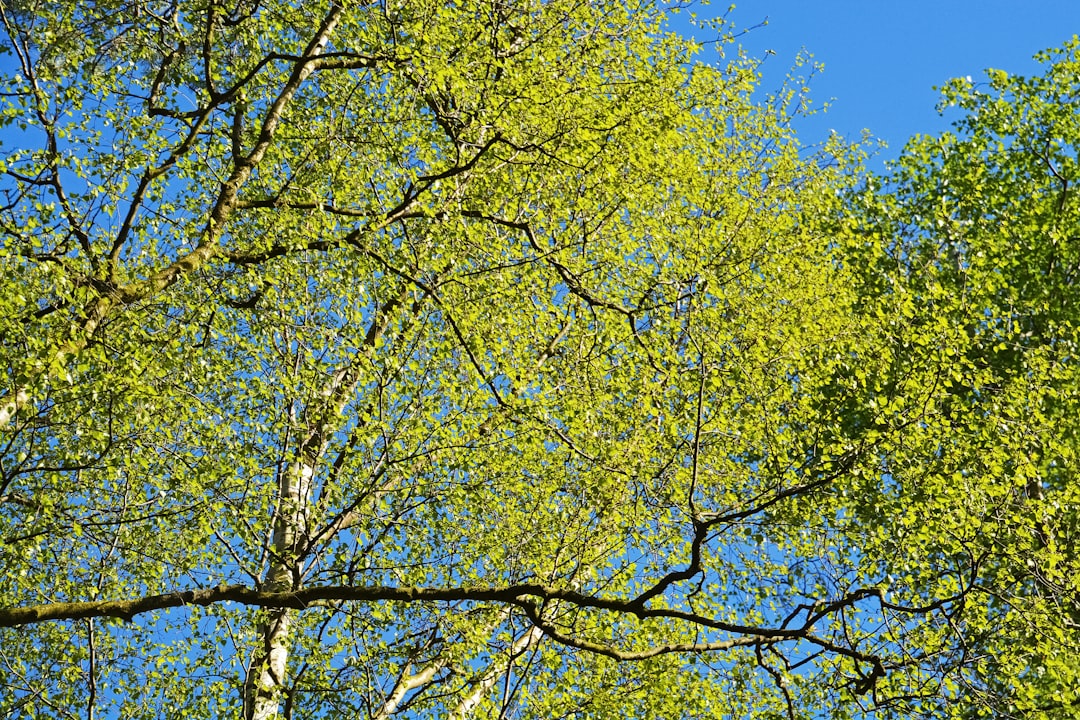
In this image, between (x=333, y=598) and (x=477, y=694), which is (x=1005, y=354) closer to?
(x=477, y=694)

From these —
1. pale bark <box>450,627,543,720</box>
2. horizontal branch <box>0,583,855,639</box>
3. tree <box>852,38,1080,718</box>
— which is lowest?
horizontal branch <box>0,583,855,639</box>

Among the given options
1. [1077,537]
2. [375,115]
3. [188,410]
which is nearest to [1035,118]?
[1077,537]

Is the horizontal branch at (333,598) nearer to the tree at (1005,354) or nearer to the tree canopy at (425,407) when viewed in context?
the tree canopy at (425,407)

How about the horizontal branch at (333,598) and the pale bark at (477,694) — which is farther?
the pale bark at (477,694)

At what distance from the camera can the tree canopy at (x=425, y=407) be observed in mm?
11031

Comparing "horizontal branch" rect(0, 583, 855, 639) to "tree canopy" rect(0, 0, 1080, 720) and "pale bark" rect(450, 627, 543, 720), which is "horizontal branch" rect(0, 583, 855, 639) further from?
"pale bark" rect(450, 627, 543, 720)

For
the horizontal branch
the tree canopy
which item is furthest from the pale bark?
the horizontal branch

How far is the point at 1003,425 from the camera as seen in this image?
1545 cm

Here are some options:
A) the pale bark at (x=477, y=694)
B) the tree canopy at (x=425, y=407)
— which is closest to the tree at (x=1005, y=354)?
the tree canopy at (x=425, y=407)

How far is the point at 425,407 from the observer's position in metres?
12.1

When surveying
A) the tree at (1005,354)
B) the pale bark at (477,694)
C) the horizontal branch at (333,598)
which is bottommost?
the horizontal branch at (333,598)

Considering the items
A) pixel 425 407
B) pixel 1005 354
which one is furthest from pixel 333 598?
pixel 1005 354

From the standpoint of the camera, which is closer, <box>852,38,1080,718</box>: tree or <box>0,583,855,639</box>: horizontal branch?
<box>0,583,855,639</box>: horizontal branch

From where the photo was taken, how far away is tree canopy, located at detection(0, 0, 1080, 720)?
36.2 feet
